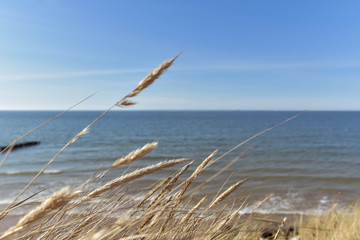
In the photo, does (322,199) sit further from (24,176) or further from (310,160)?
(24,176)

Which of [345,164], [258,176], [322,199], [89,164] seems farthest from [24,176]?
[345,164]

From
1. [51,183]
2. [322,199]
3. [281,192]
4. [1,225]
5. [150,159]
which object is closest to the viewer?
[1,225]

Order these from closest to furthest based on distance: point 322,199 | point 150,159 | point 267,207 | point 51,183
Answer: point 267,207 < point 322,199 < point 51,183 < point 150,159

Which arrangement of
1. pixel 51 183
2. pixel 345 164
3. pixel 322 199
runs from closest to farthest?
pixel 322 199
pixel 51 183
pixel 345 164

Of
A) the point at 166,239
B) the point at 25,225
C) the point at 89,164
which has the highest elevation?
the point at 25,225

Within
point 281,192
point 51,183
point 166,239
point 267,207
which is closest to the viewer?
point 166,239

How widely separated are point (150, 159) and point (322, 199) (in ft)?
38.6

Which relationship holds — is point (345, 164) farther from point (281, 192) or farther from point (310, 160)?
point (281, 192)

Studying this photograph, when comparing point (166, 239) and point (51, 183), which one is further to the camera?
point (51, 183)

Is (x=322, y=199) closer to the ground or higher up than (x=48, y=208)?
closer to the ground

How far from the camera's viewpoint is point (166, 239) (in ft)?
6.50

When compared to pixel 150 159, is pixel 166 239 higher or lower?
Result: higher

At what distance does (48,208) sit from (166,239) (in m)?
1.40

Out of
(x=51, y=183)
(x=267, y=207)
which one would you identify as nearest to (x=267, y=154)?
(x=267, y=207)
